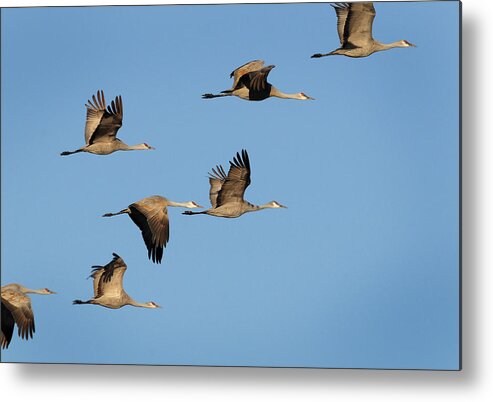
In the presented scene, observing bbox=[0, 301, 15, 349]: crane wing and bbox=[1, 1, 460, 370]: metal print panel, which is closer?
bbox=[1, 1, 460, 370]: metal print panel

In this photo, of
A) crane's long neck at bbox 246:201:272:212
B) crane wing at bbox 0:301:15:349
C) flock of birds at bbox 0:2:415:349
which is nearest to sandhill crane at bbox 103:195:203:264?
flock of birds at bbox 0:2:415:349

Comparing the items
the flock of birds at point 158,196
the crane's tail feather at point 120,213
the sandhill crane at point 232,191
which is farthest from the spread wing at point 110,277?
the sandhill crane at point 232,191

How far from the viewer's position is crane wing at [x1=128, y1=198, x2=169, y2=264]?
107 inches

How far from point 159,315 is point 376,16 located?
3.23ft

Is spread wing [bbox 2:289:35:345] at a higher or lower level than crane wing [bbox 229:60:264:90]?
lower

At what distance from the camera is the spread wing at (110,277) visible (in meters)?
2.73

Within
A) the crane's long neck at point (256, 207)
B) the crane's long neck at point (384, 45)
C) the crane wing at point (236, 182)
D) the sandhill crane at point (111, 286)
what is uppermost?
the crane's long neck at point (384, 45)

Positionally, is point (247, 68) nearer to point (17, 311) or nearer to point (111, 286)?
point (111, 286)

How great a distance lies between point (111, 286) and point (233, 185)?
1.40 feet

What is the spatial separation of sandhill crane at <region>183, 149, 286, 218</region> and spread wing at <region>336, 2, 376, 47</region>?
410 mm

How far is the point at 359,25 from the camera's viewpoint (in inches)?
106

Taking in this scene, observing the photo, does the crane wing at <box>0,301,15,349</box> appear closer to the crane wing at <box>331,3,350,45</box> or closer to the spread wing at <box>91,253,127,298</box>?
the spread wing at <box>91,253,127,298</box>

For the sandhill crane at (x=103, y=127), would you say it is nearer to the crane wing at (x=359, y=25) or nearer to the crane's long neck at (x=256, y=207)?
the crane's long neck at (x=256, y=207)

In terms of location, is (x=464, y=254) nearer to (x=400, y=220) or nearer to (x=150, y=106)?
(x=400, y=220)
